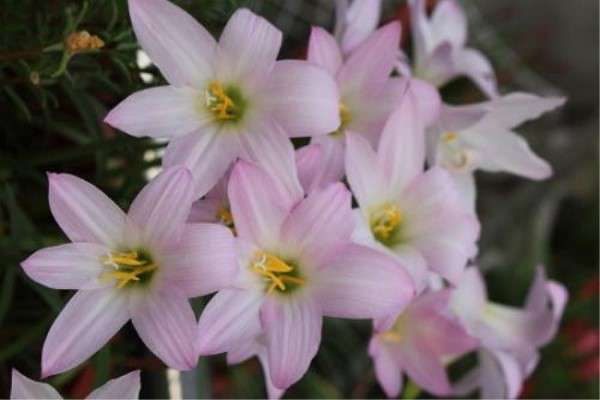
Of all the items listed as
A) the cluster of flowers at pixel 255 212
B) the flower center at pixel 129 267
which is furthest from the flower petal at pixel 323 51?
the flower center at pixel 129 267

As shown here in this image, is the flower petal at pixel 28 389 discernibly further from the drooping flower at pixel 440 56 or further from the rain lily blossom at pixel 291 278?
the drooping flower at pixel 440 56

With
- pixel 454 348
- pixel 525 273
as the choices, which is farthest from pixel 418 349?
pixel 525 273

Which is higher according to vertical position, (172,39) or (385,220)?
(172,39)

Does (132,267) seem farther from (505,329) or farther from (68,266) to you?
(505,329)

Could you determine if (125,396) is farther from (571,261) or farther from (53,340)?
(571,261)

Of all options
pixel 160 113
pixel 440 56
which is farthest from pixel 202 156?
pixel 440 56

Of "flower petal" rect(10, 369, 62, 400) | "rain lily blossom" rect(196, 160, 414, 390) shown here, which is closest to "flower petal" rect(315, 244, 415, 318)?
"rain lily blossom" rect(196, 160, 414, 390)

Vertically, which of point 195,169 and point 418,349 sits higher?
point 195,169
